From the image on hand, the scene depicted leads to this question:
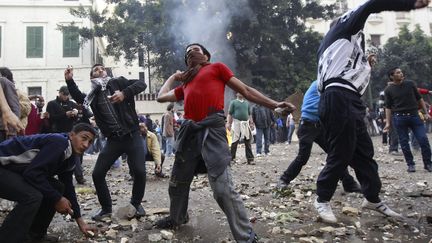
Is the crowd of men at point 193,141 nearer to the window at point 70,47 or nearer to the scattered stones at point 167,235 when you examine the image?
the scattered stones at point 167,235

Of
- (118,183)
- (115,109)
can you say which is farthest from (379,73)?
(115,109)

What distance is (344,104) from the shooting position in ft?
12.6

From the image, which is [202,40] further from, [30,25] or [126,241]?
[126,241]

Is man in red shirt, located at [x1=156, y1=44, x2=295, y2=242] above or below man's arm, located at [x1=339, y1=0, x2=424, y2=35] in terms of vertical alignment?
below

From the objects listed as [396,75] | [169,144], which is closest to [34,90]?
[169,144]

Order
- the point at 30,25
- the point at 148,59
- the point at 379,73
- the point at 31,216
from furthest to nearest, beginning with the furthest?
the point at 379,73
the point at 30,25
the point at 148,59
the point at 31,216

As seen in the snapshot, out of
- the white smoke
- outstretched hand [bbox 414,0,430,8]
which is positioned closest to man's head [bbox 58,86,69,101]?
outstretched hand [bbox 414,0,430,8]

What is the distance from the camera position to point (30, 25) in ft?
89.8

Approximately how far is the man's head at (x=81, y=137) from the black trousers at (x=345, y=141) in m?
2.25

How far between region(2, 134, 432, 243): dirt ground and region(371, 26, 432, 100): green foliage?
25.1 metres

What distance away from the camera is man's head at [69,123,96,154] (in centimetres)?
350

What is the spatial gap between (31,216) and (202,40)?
21.3 m

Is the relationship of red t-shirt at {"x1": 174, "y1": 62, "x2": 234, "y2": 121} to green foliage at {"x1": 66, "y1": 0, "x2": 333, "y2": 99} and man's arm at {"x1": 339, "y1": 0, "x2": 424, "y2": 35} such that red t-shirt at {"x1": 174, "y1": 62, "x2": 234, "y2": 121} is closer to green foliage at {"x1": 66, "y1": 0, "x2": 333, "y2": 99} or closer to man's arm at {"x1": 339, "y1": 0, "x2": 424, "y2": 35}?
man's arm at {"x1": 339, "y1": 0, "x2": 424, "y2": 35}

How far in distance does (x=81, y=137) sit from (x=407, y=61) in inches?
1195
